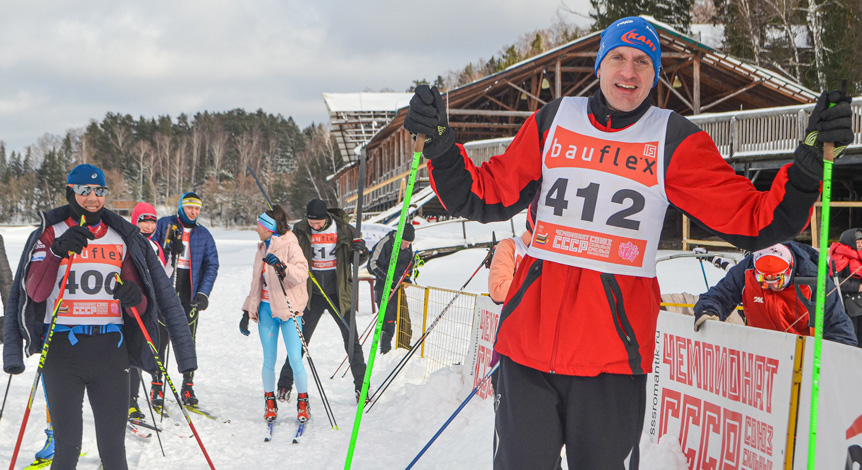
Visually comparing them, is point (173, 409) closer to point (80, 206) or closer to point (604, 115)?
point (80, 206)

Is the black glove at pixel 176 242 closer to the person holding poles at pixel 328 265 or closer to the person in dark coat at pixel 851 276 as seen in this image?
the person holding poles at pixel 328 265

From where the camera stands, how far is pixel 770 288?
457cm

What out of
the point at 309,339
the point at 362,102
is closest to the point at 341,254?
the point at 309,339

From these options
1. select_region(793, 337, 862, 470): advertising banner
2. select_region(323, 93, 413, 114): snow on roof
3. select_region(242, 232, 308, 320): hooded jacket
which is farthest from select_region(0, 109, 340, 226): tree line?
select_region(793, 337, 862, 470): advertising banner

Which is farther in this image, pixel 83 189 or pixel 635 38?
pixel 83 189

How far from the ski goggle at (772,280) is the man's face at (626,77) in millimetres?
2869

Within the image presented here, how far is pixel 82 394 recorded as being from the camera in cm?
333

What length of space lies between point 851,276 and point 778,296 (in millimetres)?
2521

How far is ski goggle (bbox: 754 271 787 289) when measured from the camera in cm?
448

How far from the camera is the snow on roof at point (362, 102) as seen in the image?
3275cm

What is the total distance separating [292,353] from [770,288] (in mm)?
Result: 3963

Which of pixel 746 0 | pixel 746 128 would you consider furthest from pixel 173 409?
pixel 746 0

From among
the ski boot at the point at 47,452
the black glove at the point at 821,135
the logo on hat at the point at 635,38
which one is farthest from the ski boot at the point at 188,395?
the black glove at the point at 821,135

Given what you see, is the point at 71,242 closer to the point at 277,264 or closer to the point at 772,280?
the point at 277,264
